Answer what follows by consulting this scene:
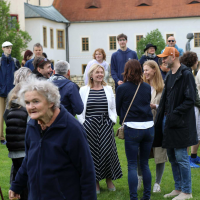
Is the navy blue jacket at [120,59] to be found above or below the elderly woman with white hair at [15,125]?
above

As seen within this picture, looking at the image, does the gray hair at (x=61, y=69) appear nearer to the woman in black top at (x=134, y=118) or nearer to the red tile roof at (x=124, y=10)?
the woman in black top at (x=134, y=118)

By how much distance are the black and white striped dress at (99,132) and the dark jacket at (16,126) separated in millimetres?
1334

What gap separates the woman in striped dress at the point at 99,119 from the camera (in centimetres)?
617

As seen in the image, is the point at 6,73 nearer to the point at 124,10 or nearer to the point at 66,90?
the point at 66,90

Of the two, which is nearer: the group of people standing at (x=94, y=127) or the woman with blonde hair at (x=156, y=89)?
the group of people standing at (x=94, y=127)

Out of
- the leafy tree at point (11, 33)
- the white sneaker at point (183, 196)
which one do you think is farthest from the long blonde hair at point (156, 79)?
the leafy tree at point (11, 33)

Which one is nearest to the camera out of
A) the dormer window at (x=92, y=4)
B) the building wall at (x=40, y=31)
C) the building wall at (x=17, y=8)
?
the building wall at (x=17, y=8)

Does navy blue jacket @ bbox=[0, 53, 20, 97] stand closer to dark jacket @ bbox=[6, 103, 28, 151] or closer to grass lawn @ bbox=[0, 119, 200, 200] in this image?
grass lawn @ bbox=[0, 119, 200, 200]

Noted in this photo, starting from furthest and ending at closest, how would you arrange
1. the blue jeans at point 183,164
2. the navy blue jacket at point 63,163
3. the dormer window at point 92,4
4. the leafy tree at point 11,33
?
1. the dormer window at point 92,4
2. the leafy tree at point 11,33
3. the blue jeans at point 183,164
4. the navy blue jacket at point 63,163

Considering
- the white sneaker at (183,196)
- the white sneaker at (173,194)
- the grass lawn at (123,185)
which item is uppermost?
the white sneaker at (183,196)

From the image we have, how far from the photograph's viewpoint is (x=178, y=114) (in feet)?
17.9

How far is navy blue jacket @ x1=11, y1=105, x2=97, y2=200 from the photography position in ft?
10.2

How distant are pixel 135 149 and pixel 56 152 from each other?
97.0 inches

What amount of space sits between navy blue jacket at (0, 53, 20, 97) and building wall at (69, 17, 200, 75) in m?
46.3
